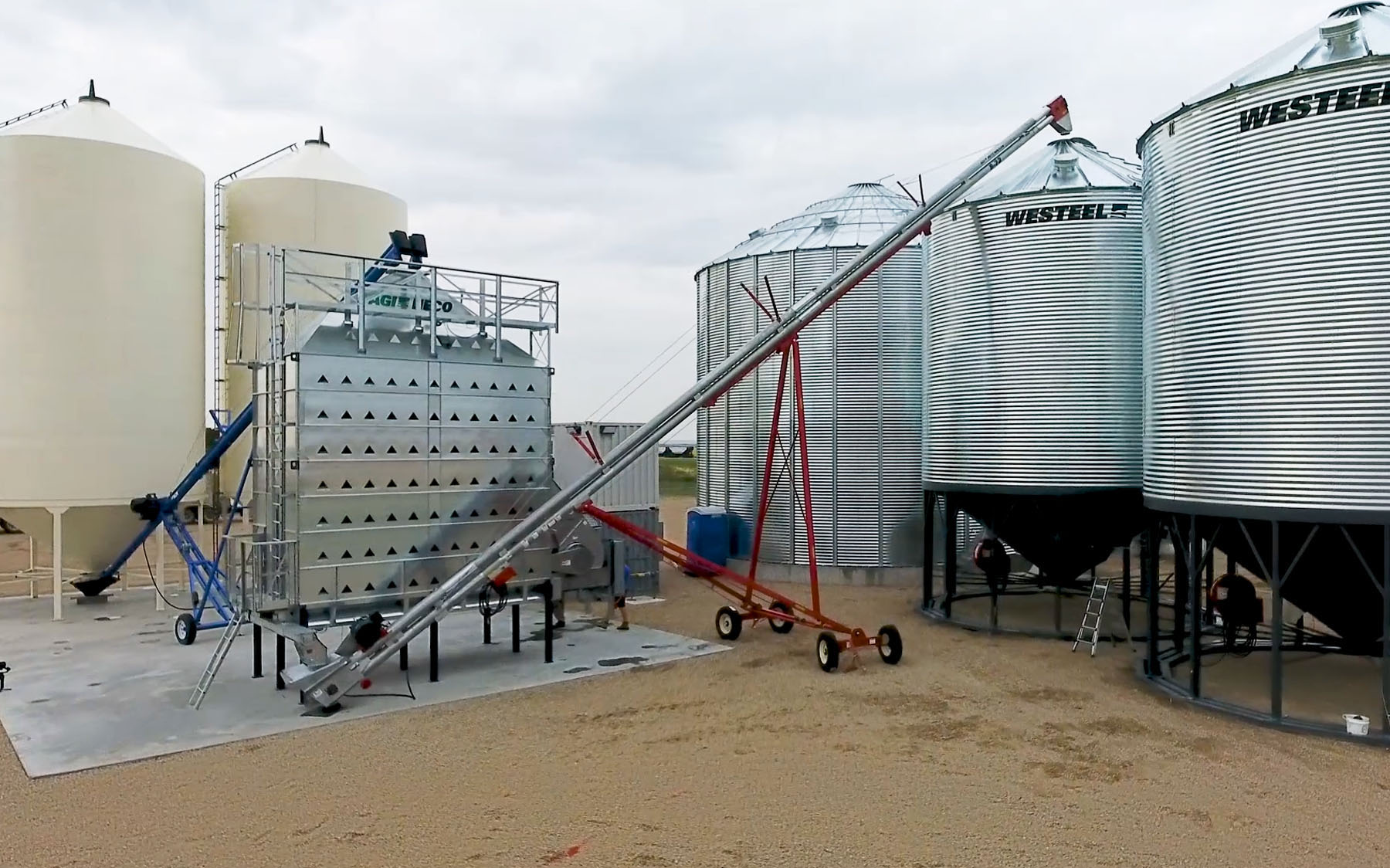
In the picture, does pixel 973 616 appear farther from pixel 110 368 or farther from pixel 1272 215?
pixel 110 368

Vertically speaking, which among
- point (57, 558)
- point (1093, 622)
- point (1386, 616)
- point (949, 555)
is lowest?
point (1093, 622)

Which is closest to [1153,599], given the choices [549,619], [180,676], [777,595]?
[777,595]

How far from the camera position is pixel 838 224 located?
27.1 meters

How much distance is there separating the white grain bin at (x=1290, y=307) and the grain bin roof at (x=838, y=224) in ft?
42.4

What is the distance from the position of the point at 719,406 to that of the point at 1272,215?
57.3 feet

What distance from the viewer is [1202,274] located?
13.2m

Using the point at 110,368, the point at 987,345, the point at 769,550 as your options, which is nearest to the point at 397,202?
the point at 110,368

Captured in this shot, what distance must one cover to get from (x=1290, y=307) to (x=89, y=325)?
22222mm

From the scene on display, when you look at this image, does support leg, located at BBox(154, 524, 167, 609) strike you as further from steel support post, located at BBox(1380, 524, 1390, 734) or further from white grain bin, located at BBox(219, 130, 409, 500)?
steel support post, located at BBox(1380, 524, 1390, 734)

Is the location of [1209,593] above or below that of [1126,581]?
above

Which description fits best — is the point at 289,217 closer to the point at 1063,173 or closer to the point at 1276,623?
the point at 1063,173

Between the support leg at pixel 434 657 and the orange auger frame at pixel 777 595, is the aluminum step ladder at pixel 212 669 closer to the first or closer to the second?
the support leg at pixel 434 657

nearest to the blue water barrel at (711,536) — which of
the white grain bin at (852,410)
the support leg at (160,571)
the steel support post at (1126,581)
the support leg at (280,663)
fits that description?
the white grain bin at (852,410)

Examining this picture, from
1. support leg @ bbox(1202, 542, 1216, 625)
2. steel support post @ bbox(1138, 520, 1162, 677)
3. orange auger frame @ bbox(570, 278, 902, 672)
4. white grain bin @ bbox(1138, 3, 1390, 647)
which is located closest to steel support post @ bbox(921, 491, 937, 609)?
orange auger frame @ bbox(570, 278, 902, 672)
